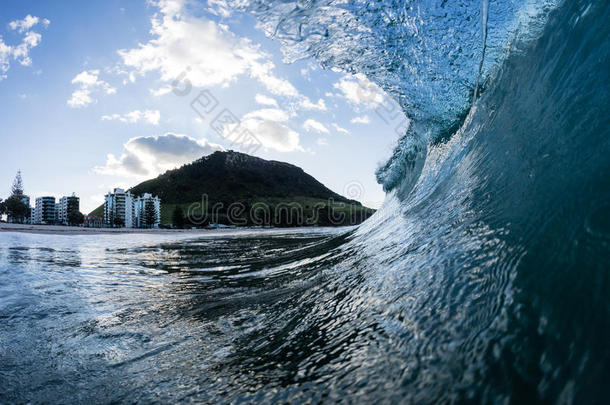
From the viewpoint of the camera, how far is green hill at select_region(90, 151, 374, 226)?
83.1 metres

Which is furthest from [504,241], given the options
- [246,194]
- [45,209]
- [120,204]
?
[45,209]

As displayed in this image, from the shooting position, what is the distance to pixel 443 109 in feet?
18.0

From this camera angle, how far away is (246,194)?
11156cm

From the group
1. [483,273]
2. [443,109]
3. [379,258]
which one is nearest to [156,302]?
[379,258]

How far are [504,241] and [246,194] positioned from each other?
112409 mm

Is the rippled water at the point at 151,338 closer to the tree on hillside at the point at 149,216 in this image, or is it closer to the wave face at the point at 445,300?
the wave face at the point at 445,300

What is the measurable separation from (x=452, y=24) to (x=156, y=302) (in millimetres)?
4676

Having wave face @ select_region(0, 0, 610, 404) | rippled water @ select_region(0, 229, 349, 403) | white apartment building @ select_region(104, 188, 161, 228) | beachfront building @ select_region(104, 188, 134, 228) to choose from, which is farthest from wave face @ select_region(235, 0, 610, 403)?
beachfront building @ select_region(104, 188, 134, 228)

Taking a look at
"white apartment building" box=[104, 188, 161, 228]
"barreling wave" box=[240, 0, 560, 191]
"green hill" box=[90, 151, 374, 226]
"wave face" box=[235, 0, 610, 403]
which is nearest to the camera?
"wave face" box=[235, 0, 610, 403]

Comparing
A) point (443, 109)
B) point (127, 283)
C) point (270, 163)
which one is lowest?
point (127, 283)

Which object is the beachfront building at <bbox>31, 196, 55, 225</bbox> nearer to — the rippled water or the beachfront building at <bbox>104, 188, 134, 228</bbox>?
the beachfront building at <bbox>104, 188, 134, 228</bbox>

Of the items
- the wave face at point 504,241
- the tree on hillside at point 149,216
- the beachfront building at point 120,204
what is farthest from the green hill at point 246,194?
the wave face at point 504,241

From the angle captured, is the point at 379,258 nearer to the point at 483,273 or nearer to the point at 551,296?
the point at 483,273

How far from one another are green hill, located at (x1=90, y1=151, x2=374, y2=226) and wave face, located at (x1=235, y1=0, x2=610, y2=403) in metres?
67.1
